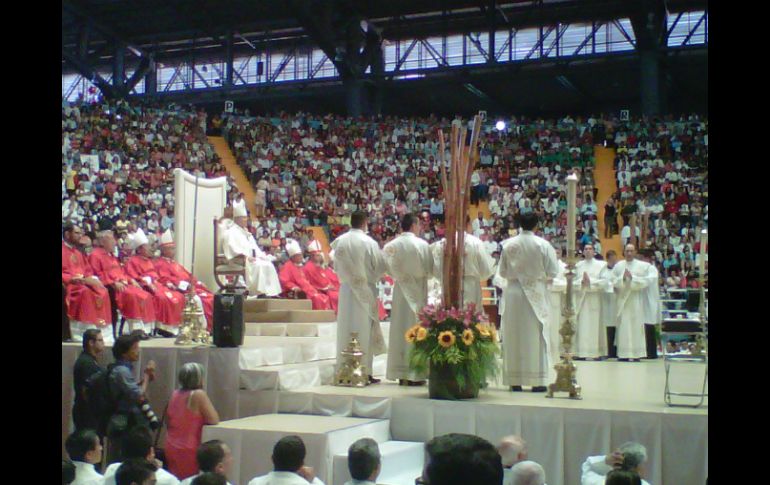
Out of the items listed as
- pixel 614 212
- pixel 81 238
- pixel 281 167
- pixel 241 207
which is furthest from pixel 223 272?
pixel 281 167

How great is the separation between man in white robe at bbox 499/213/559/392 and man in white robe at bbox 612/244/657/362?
4347 mm

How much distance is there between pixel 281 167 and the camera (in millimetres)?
25812

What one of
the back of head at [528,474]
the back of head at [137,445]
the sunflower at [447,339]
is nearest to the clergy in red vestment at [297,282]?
the sunflower at [447,339]

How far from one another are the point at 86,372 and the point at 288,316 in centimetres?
409

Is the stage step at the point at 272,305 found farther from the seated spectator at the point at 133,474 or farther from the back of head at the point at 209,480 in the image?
the back of head at the point at 209,480

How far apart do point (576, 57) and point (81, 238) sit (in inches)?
735

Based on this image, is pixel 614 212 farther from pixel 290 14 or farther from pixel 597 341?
pixel 290 14

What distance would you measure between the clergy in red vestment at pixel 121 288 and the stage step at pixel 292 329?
126cm

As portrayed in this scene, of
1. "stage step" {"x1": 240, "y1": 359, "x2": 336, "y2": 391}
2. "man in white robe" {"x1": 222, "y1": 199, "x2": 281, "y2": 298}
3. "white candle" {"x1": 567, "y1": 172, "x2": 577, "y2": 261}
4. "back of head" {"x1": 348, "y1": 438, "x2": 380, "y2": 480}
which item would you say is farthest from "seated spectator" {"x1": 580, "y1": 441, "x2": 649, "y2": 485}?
"man in white robe" {"x1": 222, "y1": 199, "x2": 281, "y2": 298}

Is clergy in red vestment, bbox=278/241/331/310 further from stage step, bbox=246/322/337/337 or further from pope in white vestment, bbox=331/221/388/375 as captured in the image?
pope in white vestment, bbox=331/221/388/375

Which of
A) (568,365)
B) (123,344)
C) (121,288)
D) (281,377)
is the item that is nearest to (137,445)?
(123,344)

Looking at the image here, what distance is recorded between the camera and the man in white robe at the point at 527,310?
8727 millimetres

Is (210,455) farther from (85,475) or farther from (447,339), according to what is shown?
(447,339)

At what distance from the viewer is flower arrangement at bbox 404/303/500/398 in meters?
7.93
